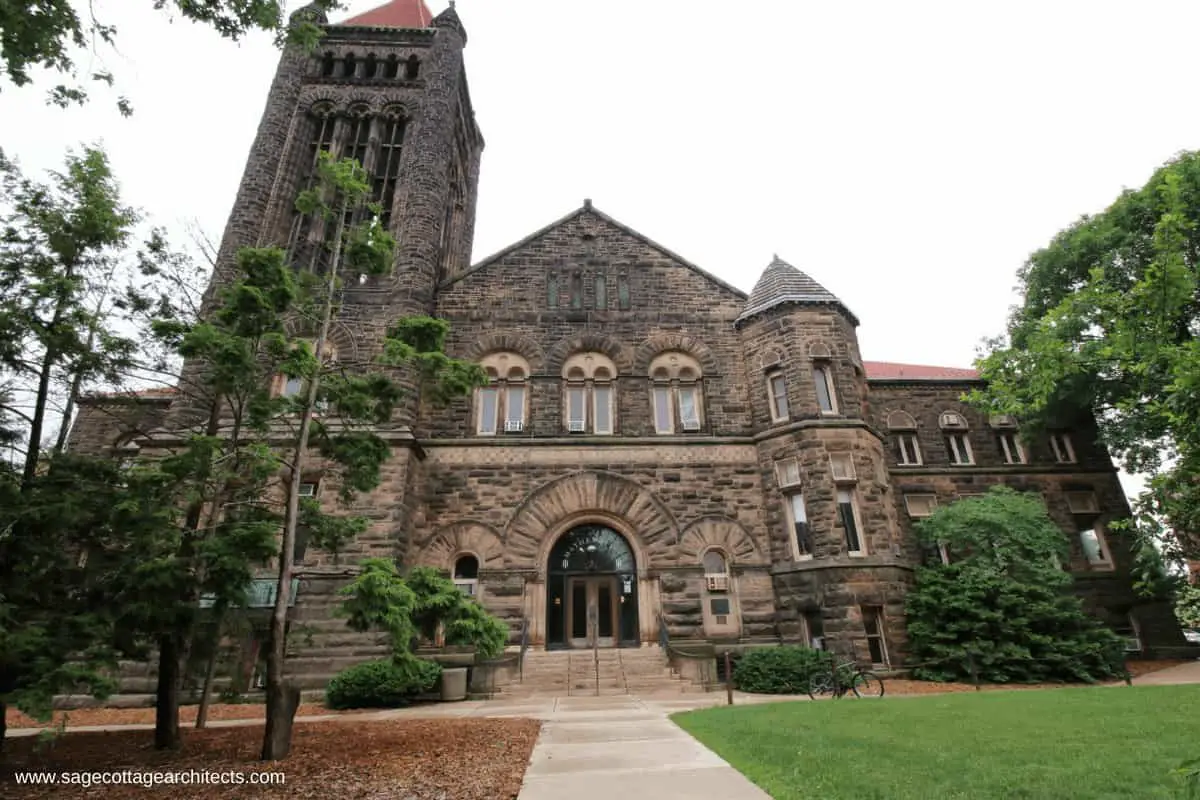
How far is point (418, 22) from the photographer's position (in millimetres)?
27875

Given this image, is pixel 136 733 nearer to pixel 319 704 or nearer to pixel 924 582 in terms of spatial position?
pixel 319 704

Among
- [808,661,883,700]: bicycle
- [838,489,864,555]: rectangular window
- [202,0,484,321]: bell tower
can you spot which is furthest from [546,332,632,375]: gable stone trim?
[808,661,883,700]: bicycle

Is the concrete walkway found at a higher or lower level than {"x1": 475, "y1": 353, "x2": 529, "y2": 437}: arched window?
lower

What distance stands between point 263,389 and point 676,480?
11.3 metres

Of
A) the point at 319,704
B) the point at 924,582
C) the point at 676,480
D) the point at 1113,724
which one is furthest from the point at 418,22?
the point at 1113,724

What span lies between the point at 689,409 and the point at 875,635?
790 cm

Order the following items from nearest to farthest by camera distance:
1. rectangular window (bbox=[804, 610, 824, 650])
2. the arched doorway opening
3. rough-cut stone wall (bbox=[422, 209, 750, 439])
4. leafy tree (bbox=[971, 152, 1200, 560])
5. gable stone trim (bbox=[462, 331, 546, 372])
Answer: leafy tree (bbox=[971, 152, 1200, 560])
rectangular window (bbox=[804, 610, 824, 650])
the arched doorway opening
rough-cut stone wall (bbox=[422, 209, 750, 439])
gable stone trim (bbox=[462, 331, 546, 372])

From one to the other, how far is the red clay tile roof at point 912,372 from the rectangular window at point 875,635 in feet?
30.0

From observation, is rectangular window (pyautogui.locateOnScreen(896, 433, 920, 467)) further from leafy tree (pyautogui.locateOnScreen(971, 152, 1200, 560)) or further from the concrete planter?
the concrete planter

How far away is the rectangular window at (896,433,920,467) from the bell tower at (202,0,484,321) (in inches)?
649

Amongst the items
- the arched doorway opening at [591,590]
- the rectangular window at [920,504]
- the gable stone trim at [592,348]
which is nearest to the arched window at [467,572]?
the arched doorway opening at [591,590]

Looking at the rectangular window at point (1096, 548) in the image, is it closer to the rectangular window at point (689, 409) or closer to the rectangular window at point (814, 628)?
the rectangular window at point (814, 628)

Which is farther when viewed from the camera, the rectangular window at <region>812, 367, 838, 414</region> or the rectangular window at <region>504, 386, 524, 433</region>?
the rectangular window at <region>504, 386, 524, 433</region>

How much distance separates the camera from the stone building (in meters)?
15.7
